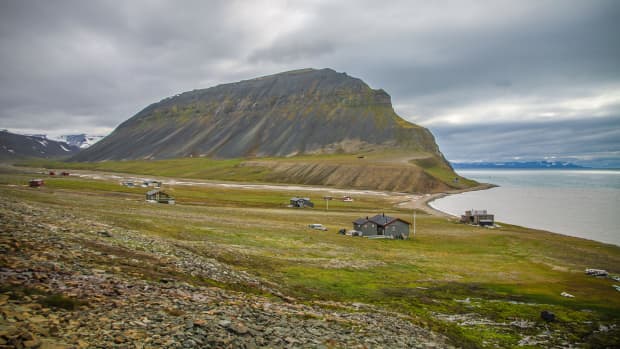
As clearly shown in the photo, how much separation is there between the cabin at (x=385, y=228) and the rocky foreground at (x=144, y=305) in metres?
45.3

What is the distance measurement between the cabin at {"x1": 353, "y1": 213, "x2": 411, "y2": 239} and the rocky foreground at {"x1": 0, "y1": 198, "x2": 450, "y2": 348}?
45.3 metres

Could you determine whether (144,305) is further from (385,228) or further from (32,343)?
(385,228)

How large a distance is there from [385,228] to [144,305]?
59.1 m

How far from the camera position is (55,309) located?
15.3 metres

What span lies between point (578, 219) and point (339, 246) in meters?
97.8

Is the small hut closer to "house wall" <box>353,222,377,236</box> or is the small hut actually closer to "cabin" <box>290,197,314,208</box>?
"house wall" <box>353,222,377,236</box>

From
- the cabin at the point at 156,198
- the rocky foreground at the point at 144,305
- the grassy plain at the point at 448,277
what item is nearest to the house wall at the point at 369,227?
the grassy plain at the point at 448,277

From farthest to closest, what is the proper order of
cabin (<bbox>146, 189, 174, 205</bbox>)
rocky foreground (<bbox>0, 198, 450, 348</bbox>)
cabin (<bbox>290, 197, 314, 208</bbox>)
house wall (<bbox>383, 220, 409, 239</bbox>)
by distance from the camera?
cabin (<bbox>290, 197, 314, 208</bbox>) → cabin (<bbox>146, 189, 174, 205</bbox>) → house wall (<bbox>383, 220, 409, 239</bbox>) → rocky foreground (<bbox>0, 198, 450, 348</bbox>)

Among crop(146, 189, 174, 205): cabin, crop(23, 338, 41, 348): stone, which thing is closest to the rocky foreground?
crop(23, 338, 41, 348): stone

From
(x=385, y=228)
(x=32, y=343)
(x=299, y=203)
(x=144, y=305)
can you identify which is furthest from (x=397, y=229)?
(x=32, y=343)

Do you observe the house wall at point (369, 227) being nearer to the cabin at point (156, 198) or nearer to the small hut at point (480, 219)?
the small hut at point (480, 219)

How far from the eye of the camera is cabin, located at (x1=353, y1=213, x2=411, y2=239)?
7225 centimetres

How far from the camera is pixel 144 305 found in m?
17.7

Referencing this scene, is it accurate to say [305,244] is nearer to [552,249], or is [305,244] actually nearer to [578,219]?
[552,249]
